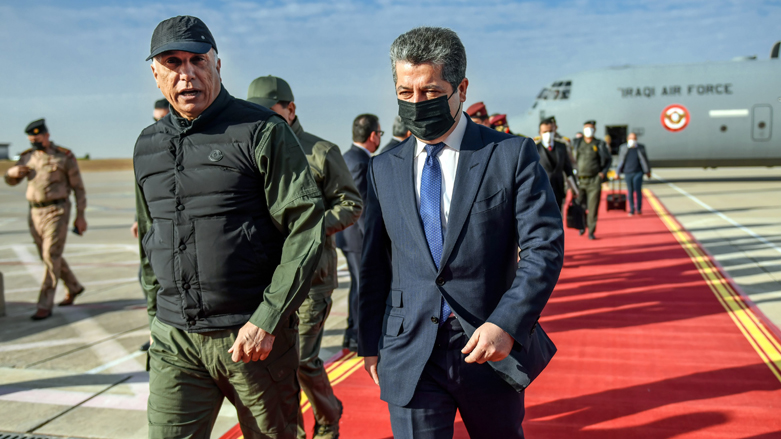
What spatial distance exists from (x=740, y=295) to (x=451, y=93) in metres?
6.51

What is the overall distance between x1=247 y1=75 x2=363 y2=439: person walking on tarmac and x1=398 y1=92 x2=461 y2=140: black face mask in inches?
67.2

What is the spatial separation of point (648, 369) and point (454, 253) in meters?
3.57

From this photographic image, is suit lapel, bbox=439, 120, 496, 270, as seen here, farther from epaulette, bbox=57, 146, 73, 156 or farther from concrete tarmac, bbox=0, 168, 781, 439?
epaulette, bbox=57, 146, 73, 156

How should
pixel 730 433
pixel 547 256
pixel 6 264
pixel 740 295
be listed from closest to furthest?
pixel 547 256 < pixel 730 433 < pixel 740 295 < pixel 6 264

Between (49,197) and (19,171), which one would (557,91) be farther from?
(19,171)

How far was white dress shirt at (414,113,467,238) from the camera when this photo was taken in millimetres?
2150

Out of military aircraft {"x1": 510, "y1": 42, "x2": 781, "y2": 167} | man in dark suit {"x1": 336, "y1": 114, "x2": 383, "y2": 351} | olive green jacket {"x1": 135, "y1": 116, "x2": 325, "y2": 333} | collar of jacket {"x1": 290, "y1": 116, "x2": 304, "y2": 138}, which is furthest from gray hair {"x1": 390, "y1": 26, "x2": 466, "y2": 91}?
military aircraft {"x1": 510, "y1": 42, "x2": 781, "y2": 167}

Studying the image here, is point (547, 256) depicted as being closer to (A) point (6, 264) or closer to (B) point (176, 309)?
(B) point (176, 309)

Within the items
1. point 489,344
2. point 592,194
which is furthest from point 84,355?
point 592,194

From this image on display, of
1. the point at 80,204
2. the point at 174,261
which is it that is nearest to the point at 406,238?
the point at 174,261

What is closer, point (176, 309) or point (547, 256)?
point (547, 256)

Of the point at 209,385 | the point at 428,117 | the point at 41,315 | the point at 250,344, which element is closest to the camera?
the point at 428,117

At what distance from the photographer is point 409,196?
7.07ft

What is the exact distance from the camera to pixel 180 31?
2.36 m
